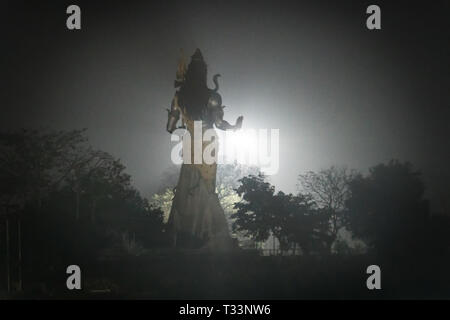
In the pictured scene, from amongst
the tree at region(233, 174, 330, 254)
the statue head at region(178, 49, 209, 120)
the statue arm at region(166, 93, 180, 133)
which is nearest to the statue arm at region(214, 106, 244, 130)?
the statue head at region(178, 49, 209, 120)

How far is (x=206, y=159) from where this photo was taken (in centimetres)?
2789

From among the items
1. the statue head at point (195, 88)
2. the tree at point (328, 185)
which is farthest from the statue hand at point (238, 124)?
the tree at point (328, 185)

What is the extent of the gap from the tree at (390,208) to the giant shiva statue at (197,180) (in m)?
6.89

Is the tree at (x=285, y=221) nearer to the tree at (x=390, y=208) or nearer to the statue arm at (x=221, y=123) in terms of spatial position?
the tree at (x=390, y=208)

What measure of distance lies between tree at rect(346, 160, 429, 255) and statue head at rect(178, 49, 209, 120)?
345 inches

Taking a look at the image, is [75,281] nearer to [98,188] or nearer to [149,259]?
[149,259]

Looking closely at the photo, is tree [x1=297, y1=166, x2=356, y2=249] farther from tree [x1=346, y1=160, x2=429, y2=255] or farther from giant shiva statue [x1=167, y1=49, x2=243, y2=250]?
giant shiva statue [x1=167, y1=49, x2=243, y2=250]

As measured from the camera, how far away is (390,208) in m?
30.5

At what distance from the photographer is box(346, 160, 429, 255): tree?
2910 cm

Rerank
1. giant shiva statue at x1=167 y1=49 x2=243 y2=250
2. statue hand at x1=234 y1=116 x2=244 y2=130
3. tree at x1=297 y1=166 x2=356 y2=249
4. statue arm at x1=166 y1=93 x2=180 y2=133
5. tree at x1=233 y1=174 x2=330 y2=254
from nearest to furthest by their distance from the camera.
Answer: giant shiva statue at x1=167 y1=49 x2=243 y2=250
statue hand at x1=234 y1=116 x2=244 y2=130
statue arm at x1=166 y1=93 x2=180 y2=133
tree at x1=233 y1=174 x2=330 y2=254
tree at x1=297 y1=166 x2=356 y2=249

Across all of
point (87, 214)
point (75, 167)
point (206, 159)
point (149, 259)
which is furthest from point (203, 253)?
point (75, 167)

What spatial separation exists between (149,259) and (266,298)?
4977mm

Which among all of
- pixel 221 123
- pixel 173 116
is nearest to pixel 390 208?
pixel 221 123

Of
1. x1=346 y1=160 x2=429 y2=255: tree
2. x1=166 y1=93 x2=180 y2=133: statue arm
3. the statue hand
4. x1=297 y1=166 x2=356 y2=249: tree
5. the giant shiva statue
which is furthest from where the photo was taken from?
x1=297 y1=166 x2=356 y2=249: tree
